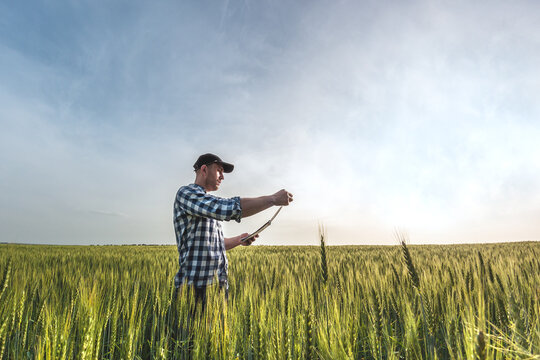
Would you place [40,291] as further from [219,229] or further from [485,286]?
[485,286]

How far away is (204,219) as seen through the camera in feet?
9.02

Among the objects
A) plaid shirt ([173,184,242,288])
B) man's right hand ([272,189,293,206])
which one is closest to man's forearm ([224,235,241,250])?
plaid shirt ([173,184,242,288])

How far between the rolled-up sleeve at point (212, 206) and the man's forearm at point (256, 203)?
0.08 metres

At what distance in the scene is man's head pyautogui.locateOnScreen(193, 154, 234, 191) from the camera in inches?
116

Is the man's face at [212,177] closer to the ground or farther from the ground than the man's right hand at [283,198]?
farther from the ground

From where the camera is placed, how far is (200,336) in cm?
149

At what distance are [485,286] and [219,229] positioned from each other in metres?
2.75

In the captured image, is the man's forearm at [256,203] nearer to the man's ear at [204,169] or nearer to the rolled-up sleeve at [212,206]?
the rolled-up sleeve at [212,206]

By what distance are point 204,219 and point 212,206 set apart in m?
0.37

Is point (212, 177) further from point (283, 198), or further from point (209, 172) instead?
point (283, 198)

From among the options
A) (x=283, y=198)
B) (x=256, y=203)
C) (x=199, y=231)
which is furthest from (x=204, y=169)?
(x=283, y=198)

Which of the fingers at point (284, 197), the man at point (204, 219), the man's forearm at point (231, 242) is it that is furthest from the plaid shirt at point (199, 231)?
the man's forearm at point (231, 242)

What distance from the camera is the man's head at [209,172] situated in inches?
116

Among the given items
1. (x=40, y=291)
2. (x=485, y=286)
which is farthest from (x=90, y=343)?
(x=485, y=286)
